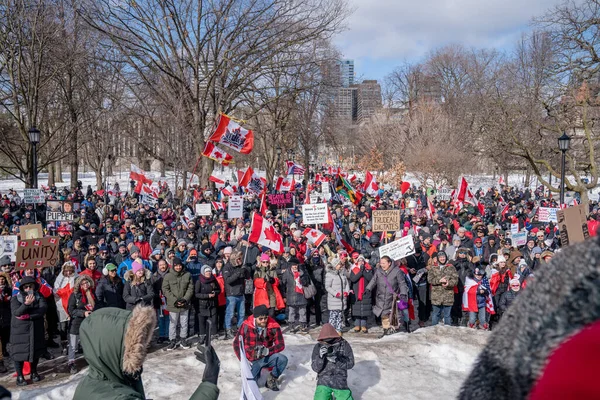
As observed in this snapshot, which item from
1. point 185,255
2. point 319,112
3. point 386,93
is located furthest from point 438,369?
point 386,93

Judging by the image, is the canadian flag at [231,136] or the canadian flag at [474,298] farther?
the canadian flag at [231,136]

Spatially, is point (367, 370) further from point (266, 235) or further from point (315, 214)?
point (315, 214)

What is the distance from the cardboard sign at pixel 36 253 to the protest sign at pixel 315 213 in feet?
20.4

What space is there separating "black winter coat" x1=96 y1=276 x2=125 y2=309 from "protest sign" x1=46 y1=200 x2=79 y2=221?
632cm

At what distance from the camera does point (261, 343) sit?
7250mm

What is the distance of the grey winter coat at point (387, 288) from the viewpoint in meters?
10.1

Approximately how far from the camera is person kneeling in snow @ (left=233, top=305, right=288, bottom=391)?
7184 millimetres

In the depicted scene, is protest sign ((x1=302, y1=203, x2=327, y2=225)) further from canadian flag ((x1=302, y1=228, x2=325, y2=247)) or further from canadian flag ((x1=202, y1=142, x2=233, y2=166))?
canadian flag ((x1=202, y1=142, x2=233, y2=166))

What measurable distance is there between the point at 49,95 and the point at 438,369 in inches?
966

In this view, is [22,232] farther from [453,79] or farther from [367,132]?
[453,79]

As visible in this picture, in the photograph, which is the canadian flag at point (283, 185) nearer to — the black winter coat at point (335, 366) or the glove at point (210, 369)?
the black winter coat at point (335, 366)

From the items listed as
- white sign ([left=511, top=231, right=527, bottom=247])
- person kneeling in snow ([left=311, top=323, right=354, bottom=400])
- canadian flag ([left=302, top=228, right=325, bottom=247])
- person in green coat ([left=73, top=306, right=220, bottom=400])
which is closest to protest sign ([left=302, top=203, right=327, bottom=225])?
canadian flag ([left=302, top=228, right=325, bottom=247])

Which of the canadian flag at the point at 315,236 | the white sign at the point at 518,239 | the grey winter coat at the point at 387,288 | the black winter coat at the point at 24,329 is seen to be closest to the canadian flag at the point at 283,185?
the canadian flag at the point at 315,236

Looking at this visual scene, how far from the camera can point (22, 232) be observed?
1094 cm
